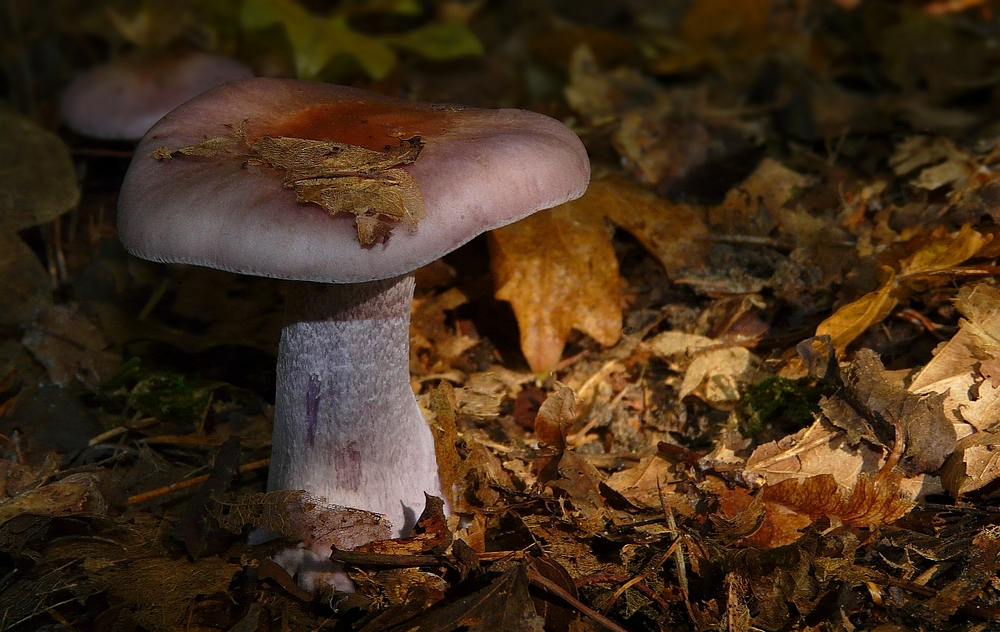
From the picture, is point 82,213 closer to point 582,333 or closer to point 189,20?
point 189,20

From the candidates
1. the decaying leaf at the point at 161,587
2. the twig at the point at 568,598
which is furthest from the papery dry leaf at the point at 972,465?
the decaying leaf at the point at 161,587

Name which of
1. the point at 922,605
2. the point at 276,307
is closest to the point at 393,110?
the point at 276,307

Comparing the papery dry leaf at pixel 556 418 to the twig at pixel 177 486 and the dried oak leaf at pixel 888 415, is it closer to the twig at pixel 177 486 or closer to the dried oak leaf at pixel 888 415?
the dried oak leaf at pixel 888 415

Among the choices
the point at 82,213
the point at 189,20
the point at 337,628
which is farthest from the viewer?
the point at 189,20

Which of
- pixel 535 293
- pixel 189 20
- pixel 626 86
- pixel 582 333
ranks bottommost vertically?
pixel 582 333

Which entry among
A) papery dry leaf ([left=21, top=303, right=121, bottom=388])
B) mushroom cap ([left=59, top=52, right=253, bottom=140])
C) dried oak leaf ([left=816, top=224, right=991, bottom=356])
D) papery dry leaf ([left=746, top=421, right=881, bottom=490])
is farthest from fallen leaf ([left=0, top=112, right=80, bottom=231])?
dried oak leaf ([left=816, top=224, right=991, bottom=356])

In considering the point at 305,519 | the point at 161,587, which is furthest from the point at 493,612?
the point at 161,587

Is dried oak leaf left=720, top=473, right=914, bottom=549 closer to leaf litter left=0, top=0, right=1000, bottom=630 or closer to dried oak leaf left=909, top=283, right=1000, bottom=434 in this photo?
leaf litter left=0, top=0, right=1000, bottom=630
